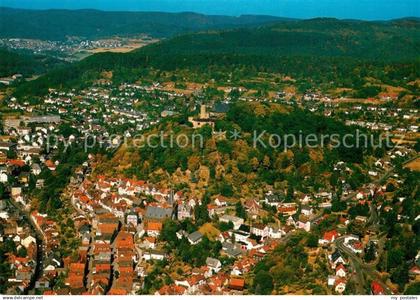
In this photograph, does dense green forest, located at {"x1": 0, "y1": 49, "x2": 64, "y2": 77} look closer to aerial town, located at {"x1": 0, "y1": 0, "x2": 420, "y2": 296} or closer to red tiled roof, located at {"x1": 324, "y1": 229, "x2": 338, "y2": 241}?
aerial town, located at {"x1": 0, "y1": 0, "x2": 420, "y2": 296}

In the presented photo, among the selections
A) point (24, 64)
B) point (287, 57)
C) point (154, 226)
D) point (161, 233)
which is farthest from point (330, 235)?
point (24, 64)

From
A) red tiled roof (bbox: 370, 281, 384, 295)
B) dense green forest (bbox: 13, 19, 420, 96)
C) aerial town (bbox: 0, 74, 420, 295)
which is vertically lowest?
aerial town (bbox: 0, 74, 420, 295)

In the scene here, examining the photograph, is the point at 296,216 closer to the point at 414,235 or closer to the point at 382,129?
the point at 414,235

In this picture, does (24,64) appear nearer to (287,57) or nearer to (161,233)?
(287,57)

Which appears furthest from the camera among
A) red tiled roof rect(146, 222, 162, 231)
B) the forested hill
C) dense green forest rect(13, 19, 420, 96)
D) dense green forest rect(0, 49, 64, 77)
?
the forested hill

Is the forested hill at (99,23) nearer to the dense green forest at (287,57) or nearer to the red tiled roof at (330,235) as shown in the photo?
the dense green forest at (287,57)

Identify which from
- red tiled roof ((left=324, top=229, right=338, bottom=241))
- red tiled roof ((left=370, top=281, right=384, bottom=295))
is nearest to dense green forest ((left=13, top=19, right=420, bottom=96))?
red tiled roof ((left=324, top=229, right=338, bottom=241))
